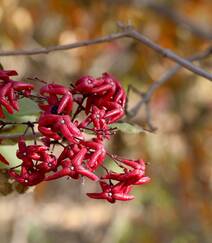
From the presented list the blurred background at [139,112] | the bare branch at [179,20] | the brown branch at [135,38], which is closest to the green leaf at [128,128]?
the brown branch at [135,38]

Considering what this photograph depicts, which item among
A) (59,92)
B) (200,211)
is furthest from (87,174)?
(200,211)

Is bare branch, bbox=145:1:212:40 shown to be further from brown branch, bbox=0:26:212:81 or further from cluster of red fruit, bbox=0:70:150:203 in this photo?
cluster of red fruit, bbox=0:70:150:203

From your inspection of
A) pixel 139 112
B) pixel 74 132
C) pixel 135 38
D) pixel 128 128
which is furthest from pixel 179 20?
pixel 74 132

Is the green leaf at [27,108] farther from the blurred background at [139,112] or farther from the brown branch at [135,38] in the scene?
the blurred background at [139,112]

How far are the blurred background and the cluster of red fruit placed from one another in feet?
7.71

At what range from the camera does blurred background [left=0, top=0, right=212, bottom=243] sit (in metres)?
4.54

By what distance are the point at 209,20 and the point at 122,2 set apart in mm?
1587

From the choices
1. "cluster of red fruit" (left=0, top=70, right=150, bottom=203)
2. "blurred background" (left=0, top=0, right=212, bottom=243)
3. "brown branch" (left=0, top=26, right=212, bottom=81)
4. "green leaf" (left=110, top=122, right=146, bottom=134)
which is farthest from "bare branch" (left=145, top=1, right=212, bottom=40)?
"cluster of red fruit" (left=0, top=70, right=150, bottom=203)

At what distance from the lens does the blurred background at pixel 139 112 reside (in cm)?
454

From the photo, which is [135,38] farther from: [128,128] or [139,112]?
[139,112]

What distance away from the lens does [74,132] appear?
1431mm

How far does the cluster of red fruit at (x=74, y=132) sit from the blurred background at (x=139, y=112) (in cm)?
235

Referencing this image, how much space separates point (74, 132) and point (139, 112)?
293 cm

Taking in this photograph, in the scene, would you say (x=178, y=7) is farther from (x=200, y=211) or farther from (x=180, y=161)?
(x=200, y=211)
